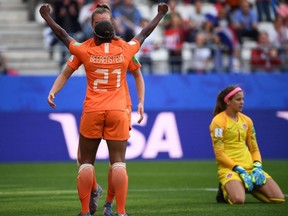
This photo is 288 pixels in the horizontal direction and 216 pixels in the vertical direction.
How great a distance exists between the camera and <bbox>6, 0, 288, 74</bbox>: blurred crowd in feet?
75.8

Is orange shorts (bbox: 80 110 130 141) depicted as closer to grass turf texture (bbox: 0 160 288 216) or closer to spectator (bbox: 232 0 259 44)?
grass turf texture (bbox: 0 160 288 216)

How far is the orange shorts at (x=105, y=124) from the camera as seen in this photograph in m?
9.69

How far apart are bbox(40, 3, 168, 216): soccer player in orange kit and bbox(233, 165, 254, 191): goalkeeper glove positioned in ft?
9.35

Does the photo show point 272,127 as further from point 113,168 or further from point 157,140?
point 113,168

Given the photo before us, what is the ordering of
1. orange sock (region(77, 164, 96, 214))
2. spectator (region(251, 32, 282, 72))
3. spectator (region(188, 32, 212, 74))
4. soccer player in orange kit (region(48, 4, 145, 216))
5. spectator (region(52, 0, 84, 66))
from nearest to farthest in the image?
orange sock (region(77, 164, 96, 214)) → soccer player in orange kit (region(48, 4, 145, 216)) → spectator (region(188, 32, 212, 74)) → spectator (region(251, 32, 282, 72)) → spectator (region(52, 0, 84, 66))

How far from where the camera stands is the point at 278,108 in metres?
22.1

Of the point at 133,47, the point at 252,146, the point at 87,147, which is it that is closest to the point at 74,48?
the point at 133,47

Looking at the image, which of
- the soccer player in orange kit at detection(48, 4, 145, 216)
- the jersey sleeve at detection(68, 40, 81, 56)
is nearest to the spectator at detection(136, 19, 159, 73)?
the soccer player in orange kit at detection(48, 4, 145, 216)

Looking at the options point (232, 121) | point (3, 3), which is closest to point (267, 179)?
point (232, 121)

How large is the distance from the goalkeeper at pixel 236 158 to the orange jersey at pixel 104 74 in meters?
2.83

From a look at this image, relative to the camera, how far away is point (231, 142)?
12406mm

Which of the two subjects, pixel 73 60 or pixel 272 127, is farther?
pixel 272 127

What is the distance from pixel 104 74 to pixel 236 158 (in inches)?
132

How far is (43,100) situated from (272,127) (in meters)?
5.66
